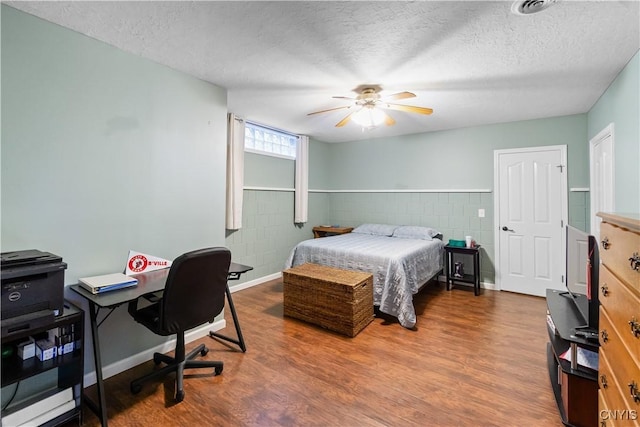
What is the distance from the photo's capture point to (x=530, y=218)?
4098 mm

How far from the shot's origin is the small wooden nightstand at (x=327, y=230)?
5.31 m

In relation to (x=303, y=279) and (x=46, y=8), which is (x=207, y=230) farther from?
(x=46, y=8)

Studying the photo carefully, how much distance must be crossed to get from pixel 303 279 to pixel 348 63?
83.0 inches

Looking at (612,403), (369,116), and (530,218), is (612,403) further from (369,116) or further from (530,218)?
(530,218)

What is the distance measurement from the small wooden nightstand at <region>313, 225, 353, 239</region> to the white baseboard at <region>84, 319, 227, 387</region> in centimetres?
273

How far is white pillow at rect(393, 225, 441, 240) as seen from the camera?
14.9ft

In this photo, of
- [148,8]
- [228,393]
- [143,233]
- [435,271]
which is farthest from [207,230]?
[435,271]

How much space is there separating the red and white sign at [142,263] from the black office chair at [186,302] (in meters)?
0.30

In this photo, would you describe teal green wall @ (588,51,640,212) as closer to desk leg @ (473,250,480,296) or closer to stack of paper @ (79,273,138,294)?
desk leg @ (473,250,480,296)

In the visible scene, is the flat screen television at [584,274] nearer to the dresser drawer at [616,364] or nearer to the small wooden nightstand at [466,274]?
the dresser drawer at [616,364]

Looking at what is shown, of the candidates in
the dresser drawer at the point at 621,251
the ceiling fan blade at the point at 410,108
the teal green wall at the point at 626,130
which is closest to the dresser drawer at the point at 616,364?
the dresser drawer at the point at 621,251

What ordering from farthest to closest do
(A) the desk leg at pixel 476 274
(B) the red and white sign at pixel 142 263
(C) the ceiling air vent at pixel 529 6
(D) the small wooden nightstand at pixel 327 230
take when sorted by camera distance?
1. (D) the small wooden nightstand at pixel 327 230
2. (A) the desk leg at pixel 476 274
3. (B) the red and white sign at pixel 142 263
4. (C) the ceiling air vent at pixel 529 6

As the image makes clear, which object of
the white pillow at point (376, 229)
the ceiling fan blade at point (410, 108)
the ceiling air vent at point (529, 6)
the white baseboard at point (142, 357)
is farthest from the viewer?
the white pillow at point (376, 229)

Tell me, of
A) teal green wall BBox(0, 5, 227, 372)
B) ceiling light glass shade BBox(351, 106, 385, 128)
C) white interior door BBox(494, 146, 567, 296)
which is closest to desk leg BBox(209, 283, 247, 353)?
teal green wall BBox(0, 5, 227, 372)
